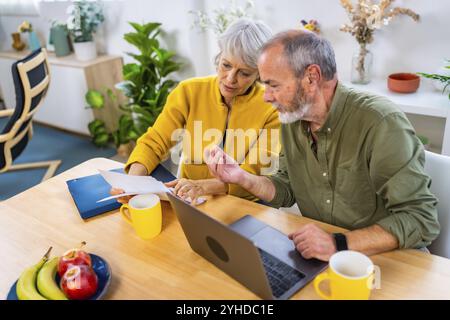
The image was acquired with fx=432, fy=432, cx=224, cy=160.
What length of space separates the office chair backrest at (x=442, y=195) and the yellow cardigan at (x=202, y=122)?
548 millimetres

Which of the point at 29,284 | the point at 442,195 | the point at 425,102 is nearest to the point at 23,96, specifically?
the point at 29,284

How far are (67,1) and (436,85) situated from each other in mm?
3230

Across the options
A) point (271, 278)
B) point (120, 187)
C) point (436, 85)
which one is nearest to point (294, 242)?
point (271, 278)

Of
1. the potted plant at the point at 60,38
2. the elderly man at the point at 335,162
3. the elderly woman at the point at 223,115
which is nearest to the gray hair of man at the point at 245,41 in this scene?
the elderly woman at the point at 223,115

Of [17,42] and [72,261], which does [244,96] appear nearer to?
[72,261]

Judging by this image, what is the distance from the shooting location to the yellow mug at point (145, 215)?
3.82 ft

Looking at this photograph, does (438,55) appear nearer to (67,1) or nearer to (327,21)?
(327,21)

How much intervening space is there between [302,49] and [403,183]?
44 cm

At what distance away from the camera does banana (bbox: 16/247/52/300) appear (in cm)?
97

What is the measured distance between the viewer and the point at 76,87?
3688 millimetres

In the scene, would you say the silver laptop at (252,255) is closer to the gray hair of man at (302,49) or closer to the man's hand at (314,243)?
the man's hand at (314,243)

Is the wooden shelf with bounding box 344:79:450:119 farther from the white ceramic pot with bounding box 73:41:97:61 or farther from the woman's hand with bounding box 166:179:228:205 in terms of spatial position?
the white ceramic pot with bounding box 73:41:97:61

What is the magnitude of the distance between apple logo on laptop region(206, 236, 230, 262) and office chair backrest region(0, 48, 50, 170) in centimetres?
214
